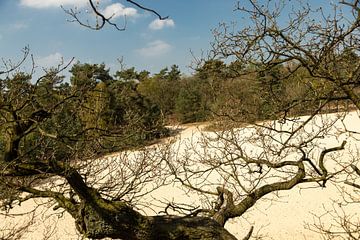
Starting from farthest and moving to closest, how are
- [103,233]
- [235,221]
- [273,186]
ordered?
[235,221]
[273,186]
[103,233]

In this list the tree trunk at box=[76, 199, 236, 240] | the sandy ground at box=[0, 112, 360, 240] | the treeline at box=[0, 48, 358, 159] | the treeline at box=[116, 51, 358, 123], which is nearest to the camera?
the tree trunk at box=[76, 199, 236, 240]

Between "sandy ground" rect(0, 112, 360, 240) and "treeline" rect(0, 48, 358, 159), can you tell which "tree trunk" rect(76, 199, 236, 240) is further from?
"sandy ground" rect(0, 112, 360, 240)

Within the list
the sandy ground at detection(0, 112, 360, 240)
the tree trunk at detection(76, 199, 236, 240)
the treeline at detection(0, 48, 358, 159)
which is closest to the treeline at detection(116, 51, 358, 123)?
the treeline at detection(0, 48, 358, 159)

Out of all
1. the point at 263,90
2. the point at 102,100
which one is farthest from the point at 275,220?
the point at 102,100

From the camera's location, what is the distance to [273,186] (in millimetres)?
4055

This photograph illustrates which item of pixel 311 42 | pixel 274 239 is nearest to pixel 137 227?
pixel 311 42

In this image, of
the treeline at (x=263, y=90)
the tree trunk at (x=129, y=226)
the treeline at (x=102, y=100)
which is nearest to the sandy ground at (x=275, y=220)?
the treeline at (x=263, y=90)

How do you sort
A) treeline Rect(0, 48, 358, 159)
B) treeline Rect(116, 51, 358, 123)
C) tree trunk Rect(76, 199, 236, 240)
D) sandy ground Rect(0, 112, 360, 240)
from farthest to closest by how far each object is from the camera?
sandy ground Rect(0, 112, 360, 240)
treeline Rect(116, 51, 358, 123)
treeline Rect(0, 48, 358, 159)
tree trunk Rect(76, 199, 236, 240)

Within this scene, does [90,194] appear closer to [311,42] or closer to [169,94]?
[311,42]

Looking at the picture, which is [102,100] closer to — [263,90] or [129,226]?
[263,90]

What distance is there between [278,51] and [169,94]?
2495 centimetres

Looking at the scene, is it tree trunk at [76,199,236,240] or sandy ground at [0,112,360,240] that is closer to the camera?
tree trunk at [76,199,236,240]

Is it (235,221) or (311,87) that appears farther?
(235,221)

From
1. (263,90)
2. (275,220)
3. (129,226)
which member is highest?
(275,220)
